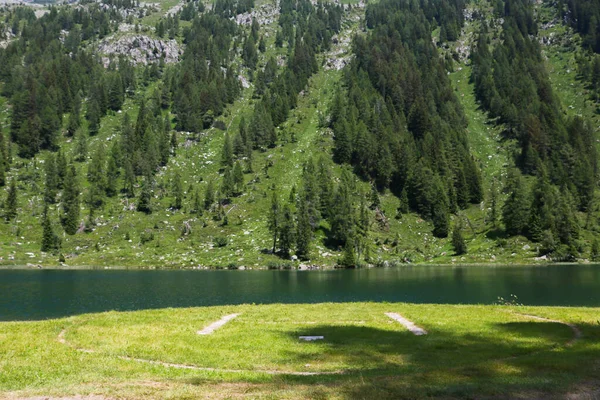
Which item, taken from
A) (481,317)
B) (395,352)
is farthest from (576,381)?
(481,317)

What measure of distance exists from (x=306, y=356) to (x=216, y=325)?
37.9 ft

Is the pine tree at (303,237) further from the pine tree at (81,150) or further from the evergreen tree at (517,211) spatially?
the pine tree at (81,150)

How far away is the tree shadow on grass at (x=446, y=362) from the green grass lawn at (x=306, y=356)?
0.05 m

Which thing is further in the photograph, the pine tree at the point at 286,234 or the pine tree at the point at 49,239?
the pine tree at the point at 286,234

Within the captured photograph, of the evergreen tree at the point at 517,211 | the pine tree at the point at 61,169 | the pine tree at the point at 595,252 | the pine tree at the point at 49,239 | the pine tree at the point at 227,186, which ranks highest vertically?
the pine tree at the point at 61,169

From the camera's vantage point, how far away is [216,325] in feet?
94.2

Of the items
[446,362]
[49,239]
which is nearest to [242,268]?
[49,239]

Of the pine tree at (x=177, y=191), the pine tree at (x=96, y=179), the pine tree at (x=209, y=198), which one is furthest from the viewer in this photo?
the pine tree at (x=177, y=191)

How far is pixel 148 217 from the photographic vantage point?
145375 millimetres

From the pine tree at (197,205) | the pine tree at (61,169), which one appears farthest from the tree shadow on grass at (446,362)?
the pine tree at (61,169)

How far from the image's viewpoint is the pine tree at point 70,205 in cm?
13638

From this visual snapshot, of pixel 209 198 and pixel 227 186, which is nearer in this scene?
pixel 209 198

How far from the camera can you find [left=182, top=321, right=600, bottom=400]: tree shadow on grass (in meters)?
12.2

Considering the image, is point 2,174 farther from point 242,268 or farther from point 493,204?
point 493,204
